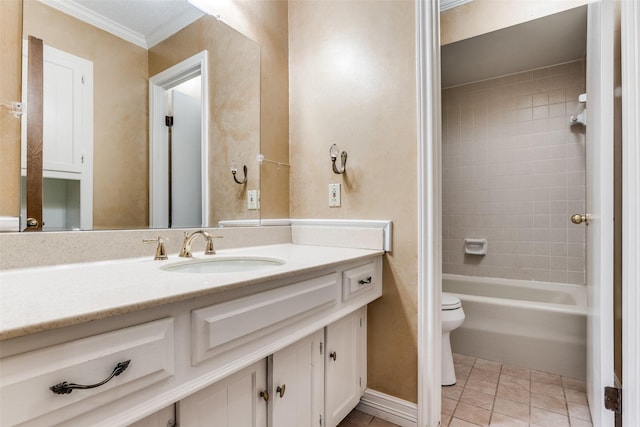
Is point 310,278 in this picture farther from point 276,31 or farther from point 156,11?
point 276,31

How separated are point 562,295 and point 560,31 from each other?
190cm

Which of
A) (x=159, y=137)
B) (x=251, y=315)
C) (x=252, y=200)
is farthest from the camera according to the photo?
(x=252, y=200)

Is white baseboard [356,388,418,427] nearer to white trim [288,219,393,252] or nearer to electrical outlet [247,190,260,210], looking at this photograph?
white trim [288,219,393,252]

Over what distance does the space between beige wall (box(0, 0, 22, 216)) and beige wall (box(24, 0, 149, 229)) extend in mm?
61

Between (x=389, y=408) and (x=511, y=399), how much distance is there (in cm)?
74

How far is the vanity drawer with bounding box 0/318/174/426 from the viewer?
0.49m

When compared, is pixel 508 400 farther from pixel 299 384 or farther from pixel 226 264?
pixel 226 264

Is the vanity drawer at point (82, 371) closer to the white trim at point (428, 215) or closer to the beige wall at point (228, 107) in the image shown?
the beige wall at point (228, 107)

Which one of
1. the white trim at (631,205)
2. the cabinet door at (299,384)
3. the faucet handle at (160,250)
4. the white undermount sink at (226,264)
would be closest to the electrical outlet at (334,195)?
the white undermount sink at (226,264)

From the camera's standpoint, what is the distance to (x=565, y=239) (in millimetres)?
2576

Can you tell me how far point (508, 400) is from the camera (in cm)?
173

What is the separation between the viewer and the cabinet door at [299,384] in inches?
40.8

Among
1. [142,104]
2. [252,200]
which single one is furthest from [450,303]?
[142,104]

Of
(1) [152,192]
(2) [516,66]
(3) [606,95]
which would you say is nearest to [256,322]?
(1) [152,192]
